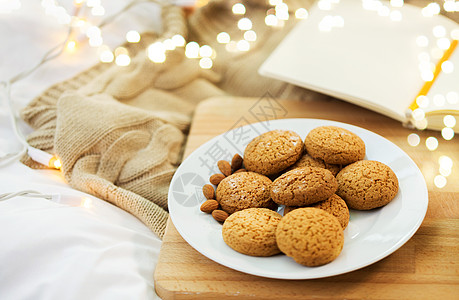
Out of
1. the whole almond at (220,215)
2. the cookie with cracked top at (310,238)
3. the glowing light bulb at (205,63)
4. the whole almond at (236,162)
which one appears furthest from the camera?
the glowing light bulb at (205,63)

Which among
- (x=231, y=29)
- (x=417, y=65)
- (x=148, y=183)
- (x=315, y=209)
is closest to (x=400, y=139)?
(x=417, y=65)

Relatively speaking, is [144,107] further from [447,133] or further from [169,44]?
[447,133]

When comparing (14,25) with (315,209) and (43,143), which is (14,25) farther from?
(315,209)

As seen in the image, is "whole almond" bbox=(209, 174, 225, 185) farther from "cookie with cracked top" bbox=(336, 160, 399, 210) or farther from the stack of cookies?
"cookie with cracked top" bbox=(336, 160, 399, 210)

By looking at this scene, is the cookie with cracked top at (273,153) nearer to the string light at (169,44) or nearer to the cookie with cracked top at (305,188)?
the cookie with cracked top at (305,188)

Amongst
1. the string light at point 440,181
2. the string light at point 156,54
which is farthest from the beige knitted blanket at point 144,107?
the string light at point 440,181

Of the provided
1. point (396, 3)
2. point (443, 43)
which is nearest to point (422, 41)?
point (443, 43)
